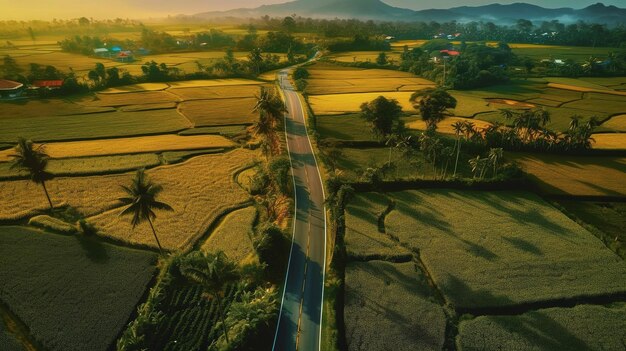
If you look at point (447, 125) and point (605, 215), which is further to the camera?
point (447, 125)

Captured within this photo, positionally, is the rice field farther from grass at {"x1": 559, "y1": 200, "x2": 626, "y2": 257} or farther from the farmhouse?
grass at {"x1": 559, "y1": 200, "x2": 626, "y2": 257}

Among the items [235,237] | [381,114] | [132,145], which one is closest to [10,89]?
[132,145]

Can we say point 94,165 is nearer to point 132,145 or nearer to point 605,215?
point 132,145

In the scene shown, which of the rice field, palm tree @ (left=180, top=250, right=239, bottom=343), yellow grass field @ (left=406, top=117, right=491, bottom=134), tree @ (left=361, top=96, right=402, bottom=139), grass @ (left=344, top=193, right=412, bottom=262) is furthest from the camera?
yellow grass field @ (left=406, top=117, right=491, bottom=134)

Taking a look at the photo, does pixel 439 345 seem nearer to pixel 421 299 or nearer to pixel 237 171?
pixel 421 299

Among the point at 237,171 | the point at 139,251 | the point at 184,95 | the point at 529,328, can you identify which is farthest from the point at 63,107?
the point at 529,328

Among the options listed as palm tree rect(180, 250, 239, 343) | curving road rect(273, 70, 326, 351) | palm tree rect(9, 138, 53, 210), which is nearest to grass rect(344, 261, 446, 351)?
curving road rect(273, 70, 326, 351)
